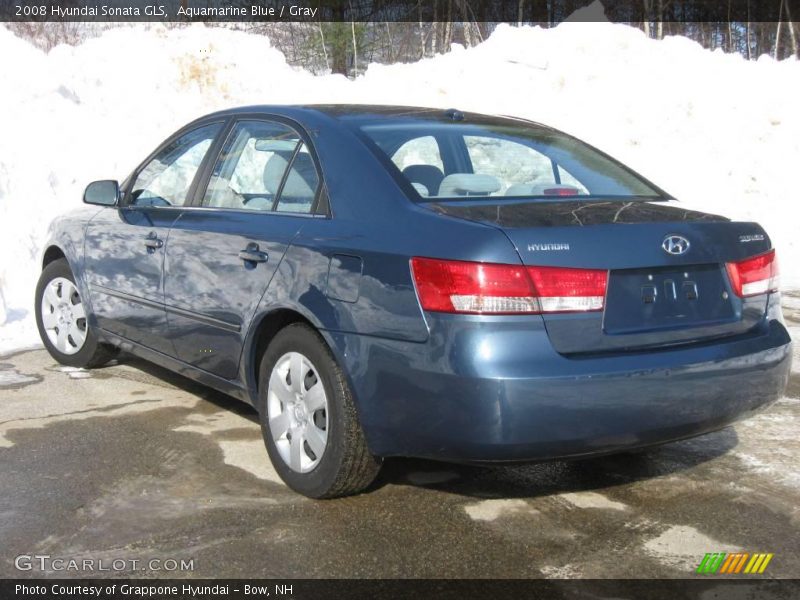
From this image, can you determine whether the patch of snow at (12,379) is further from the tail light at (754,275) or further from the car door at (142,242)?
the tail light at (754,275)

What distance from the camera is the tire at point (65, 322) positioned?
19.9ft

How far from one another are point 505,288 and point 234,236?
1.54 metres

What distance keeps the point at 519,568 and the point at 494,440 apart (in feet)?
1.44

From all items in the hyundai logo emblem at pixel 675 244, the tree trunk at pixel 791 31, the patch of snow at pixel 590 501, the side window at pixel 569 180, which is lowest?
the patch of snow at pixel 590 501

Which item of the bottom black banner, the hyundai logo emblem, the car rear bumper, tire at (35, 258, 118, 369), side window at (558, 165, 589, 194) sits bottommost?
the bottom black banner

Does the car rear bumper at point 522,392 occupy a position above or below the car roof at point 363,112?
below

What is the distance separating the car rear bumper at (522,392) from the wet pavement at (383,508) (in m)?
0.36

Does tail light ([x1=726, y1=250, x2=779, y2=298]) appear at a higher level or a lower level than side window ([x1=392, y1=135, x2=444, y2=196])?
lower

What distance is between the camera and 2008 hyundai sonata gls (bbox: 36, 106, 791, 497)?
3289 mm

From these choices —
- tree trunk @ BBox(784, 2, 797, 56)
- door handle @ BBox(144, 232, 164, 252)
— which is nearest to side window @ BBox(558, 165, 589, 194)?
door handle @ BBox(144, 232, 164, 252)

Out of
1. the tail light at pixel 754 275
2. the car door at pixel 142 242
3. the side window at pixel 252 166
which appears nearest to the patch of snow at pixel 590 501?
the tail light at pixel 754 275

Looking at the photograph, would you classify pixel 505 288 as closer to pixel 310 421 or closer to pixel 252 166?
pixel 310 421

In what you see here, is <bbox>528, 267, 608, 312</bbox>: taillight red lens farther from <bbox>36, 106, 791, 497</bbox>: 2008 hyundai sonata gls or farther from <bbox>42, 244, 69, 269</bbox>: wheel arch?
<bbox>42, 244, 69, 269</bbox>: wheel arch

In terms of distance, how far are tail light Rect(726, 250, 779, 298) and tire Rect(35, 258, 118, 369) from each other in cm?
376
